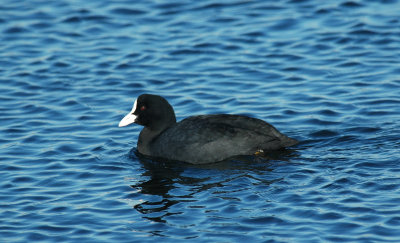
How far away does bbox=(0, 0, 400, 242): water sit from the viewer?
29.0ft

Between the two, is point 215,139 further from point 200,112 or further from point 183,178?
point 200,112

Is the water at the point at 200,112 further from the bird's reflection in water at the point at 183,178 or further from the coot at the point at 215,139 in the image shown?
the coot at the point at 215,139

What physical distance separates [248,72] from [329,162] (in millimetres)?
4822

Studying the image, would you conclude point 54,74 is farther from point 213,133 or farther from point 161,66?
point 213,133

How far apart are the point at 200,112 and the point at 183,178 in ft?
9.60

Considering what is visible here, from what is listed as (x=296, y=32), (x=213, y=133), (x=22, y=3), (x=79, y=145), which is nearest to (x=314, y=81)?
(x=296, y=32)

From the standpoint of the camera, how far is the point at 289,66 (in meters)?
15.0

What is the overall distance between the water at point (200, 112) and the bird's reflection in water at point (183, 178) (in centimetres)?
4

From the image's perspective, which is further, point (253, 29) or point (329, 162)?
point (253, 29)

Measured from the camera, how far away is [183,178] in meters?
10.4

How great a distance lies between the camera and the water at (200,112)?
8844mm

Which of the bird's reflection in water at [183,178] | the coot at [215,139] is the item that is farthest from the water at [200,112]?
the coot at [215,139]

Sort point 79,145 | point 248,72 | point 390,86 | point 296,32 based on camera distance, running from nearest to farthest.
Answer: point 79,145 < point 390,86 < point 248,72 < point 296,32

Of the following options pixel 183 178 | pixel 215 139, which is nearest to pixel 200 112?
pixel 215 139
